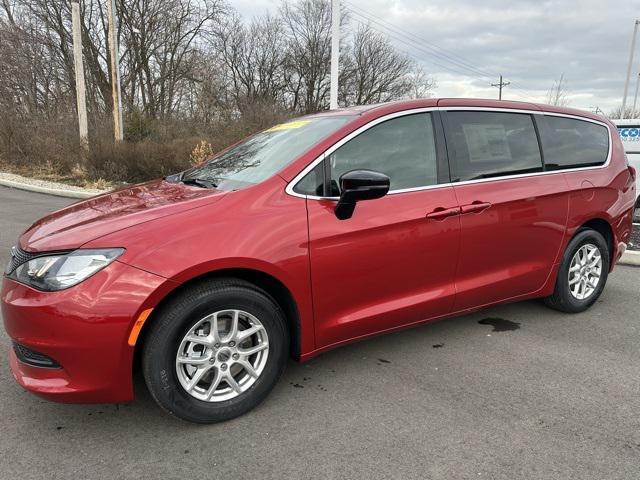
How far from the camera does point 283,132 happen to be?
3605mm

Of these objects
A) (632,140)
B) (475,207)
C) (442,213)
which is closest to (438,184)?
(442,213)

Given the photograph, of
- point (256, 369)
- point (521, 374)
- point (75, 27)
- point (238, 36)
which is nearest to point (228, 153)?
point (256, 369)

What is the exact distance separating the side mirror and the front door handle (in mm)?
449

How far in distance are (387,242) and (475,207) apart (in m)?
0.77

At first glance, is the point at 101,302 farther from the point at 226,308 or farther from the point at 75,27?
the point at 75,27

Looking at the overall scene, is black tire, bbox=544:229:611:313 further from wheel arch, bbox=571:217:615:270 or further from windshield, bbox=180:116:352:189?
windshield, bbox=180:116:352:189

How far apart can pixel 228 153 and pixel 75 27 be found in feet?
53.8

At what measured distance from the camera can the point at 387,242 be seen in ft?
9.84

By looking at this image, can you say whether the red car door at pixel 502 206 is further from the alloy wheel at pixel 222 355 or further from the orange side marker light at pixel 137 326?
the orange side marker light at pixel 137 326

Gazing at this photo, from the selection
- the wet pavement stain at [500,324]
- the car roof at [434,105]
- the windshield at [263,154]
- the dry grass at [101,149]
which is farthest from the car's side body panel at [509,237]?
the dry grass at [101,149]

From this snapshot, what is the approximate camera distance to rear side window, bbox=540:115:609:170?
13.0ft

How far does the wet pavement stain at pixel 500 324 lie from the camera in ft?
13.1

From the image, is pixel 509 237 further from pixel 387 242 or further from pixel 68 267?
pixel 68 267

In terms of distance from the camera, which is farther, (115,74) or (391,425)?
(115,74)
